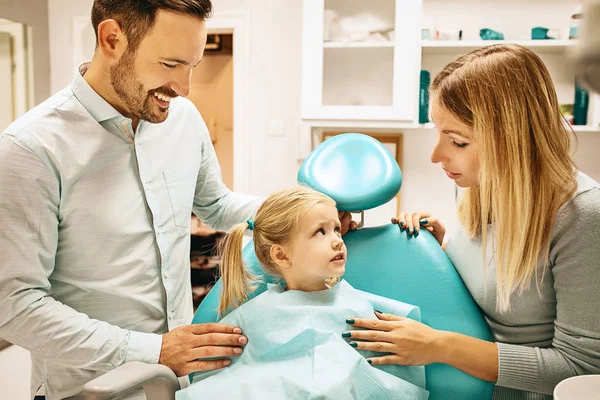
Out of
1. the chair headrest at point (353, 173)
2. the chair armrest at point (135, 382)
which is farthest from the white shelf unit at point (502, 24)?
the chair armrest at point (135, 382)

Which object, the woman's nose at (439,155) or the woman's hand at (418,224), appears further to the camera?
the woman's hand at (418,224)

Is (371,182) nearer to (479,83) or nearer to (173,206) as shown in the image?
(479,83)

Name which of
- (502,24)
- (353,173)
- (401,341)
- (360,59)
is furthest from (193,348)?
(502,24)

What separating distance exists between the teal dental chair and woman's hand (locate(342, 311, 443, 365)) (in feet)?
0.31

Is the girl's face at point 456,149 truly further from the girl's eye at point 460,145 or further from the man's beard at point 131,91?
the man's beard at point 131,91

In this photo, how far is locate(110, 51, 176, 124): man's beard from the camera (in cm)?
129

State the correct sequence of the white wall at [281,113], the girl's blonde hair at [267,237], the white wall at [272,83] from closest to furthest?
1. the girl's blonde hair at [267,237]
2. the white wall at [281,113]
3. the white wall at [272,83]

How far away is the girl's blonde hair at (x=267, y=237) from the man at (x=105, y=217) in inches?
5.2

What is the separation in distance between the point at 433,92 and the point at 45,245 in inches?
36.8

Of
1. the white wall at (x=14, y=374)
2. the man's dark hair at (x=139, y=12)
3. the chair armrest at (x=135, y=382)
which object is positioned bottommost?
the white wall at (x=14, y=374)

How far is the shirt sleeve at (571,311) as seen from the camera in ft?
3.55

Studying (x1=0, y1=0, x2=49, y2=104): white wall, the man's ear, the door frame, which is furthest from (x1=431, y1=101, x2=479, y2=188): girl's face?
(x1=0, y1=0, x2=49, y2=104): white wall

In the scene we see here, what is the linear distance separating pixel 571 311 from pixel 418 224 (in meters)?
0.44

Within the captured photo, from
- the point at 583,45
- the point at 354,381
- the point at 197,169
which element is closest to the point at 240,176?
the point at 197,169
